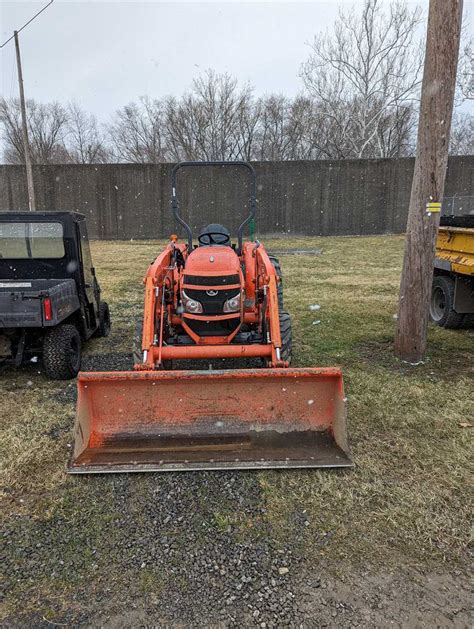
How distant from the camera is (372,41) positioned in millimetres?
30500

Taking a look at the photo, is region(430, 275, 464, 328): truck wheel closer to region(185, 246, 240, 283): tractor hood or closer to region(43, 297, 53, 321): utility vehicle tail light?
region(185, 246, 240, 283): tractor hood

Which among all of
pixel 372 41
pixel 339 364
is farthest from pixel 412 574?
pixel 372 41

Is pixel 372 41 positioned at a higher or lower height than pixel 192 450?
higher

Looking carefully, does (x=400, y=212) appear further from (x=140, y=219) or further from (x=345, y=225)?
(x=140, y=219)

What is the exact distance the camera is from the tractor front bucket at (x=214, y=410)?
328 centimetres

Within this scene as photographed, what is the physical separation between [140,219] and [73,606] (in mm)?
21465

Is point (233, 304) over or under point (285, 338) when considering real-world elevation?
over

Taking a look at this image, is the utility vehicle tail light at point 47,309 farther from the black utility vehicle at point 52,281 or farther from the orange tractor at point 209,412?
the orange tractor at point 209,412

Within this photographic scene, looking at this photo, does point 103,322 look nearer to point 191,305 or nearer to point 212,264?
point 191,305

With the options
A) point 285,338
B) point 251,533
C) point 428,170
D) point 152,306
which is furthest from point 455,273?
point 251,533

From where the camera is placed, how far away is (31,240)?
5.34 metres

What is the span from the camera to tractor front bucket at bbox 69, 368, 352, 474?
3.28 meters

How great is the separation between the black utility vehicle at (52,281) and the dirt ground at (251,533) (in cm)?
56

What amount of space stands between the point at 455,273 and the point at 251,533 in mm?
4911
